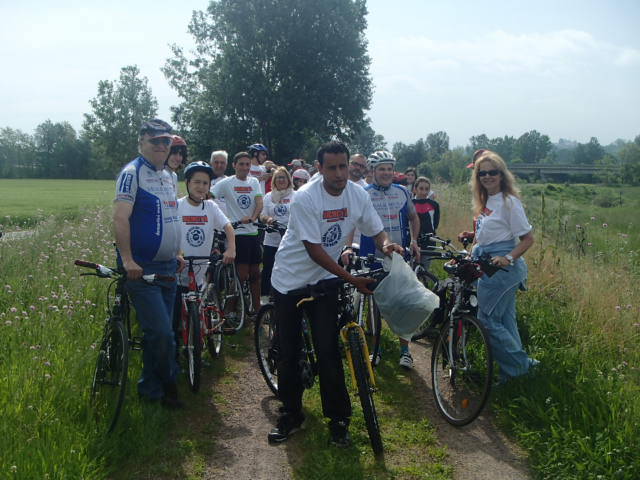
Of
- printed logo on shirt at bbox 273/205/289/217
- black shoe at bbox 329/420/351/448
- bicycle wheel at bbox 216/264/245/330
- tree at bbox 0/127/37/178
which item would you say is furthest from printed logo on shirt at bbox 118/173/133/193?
tree at bbox 0/127/37/178

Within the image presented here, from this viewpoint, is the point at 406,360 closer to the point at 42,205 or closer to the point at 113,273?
the point at 113,273

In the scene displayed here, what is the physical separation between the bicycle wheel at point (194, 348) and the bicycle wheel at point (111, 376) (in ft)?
2.76

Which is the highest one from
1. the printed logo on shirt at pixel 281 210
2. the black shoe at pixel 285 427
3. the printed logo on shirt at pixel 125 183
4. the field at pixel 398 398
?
the printed logo on shirt at pixel 125 183

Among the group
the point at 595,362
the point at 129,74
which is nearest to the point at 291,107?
the point at 595,362

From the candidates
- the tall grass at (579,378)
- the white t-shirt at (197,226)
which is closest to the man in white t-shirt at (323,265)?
the tall grass at (579,378)

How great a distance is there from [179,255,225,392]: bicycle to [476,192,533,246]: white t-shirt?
8.94ft

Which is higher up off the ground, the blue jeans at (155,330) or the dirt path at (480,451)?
the blue jeans at (155,330)

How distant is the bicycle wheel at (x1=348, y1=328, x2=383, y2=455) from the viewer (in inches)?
153

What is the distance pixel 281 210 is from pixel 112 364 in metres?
4.12

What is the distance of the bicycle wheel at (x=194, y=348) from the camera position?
16.5 feet

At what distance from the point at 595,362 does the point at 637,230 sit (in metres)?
22.4

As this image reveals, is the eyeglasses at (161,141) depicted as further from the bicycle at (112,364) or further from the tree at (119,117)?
the tree at (119,117)

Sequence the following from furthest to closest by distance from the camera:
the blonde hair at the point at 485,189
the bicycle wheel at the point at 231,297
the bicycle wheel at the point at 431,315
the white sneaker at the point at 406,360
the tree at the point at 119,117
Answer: the tree at the point at 119,117 < the bicycle wheel at the point at 231,297 < the bicycle wheel at the point at 431,315 < the white sneaker at the point at 406,360 < the blonde hair at the point at 485,189

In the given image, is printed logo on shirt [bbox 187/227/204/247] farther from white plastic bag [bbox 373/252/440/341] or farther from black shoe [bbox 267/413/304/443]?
white plastic bag [bbox 373/252/440/341]
